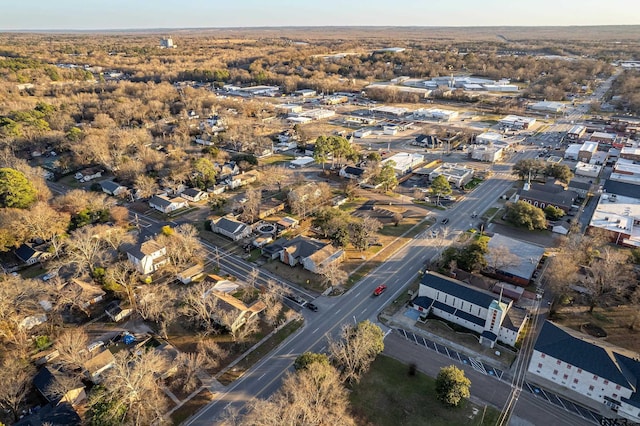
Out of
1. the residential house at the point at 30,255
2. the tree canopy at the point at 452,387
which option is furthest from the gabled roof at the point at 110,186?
the tree canopy at the point at 452,387

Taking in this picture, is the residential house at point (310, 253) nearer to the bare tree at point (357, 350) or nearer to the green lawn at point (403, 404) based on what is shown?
the bare tree at point (357, 350)

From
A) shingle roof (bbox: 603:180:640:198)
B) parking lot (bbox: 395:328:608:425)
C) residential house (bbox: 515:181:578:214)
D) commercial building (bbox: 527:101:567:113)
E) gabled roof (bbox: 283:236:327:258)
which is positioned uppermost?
commercial building (bbox: 527:101:567:113)

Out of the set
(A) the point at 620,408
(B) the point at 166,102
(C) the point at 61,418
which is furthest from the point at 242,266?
(B) the point at 166,102

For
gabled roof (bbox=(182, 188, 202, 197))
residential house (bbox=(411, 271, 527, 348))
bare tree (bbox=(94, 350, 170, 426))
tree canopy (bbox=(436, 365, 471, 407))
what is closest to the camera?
bare tree (bbox=(94, 350, 170, 426))

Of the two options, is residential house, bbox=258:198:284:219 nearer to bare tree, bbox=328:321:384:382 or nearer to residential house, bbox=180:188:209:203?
residential house, bbox=180:188:209:203

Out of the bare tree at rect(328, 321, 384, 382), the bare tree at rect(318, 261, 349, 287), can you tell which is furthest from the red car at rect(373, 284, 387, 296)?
the bare tree at rect(328, 321, 384, 382)

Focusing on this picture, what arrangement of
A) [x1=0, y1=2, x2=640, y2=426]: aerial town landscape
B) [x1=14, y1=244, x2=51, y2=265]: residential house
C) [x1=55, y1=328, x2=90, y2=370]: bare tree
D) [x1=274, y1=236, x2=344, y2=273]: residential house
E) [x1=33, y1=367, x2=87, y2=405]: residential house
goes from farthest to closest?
[x1=14, y1=244, x2=51, y2=265]: residential house, [x1=274, y1=236, x2=344, y2=273]: residential house, [x1=55, y1=328, x2=90, y2=370]: bare tree, [x1=0, y1=2, x2=640, y2=426]: aerial town landscape, [x1=33, y1=367, x2=87, y2=405]: residential house

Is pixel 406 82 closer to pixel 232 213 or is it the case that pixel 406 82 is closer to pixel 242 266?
pixel 232 213
